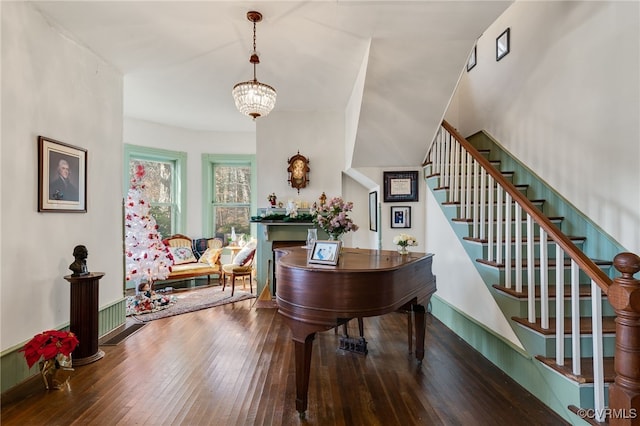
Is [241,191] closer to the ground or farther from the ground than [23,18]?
closer to the ground

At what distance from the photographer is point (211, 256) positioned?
6.07 m

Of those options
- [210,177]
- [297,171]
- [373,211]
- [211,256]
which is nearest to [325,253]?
[373,211]

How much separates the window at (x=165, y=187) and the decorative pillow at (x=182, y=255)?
0.55 metres

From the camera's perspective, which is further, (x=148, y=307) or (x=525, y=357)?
(x=148, y=307)

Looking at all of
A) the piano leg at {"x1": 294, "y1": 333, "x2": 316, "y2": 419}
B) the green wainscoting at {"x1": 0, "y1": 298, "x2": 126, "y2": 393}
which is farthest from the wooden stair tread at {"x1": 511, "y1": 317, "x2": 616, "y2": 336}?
the green wainscoting at {"x1": 0, "y1": 298, "x2": 126, "y2": 393}

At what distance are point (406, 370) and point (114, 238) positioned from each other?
3.56 meters

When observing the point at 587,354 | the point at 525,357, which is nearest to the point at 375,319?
the point at 525,357

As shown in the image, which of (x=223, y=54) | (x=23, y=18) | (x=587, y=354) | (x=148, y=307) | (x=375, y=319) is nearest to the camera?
(x=587, y=354)

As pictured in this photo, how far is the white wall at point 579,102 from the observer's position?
2.50m

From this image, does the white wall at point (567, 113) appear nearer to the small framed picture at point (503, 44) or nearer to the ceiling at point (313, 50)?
the small framed picture at point (503, 44)

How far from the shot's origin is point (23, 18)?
260 centimetres

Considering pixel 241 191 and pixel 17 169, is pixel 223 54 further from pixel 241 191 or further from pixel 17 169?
pixel 241 191

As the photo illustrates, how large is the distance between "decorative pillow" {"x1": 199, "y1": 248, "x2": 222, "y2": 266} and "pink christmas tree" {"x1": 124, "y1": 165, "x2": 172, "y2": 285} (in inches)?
46.9

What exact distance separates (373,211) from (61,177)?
13.1ft
